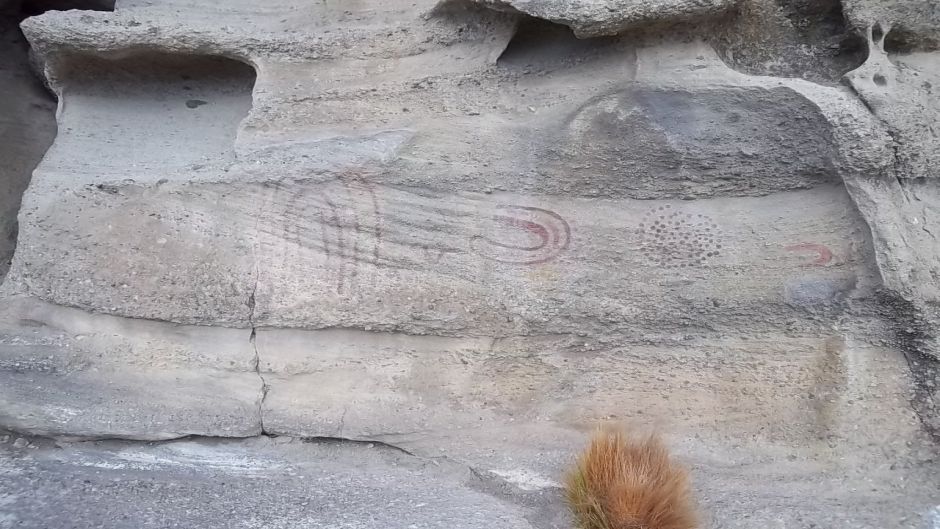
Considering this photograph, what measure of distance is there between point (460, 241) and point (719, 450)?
102 centimetres

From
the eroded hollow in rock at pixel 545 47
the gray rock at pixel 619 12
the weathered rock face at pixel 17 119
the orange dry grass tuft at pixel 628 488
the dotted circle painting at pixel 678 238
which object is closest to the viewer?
the orange dry grass tuft at pixel 628 488

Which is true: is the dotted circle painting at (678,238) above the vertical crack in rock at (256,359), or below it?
above

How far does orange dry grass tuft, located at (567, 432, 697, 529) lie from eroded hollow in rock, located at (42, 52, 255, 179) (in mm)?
1497

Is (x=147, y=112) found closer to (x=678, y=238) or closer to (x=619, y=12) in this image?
(x=619, y=12)

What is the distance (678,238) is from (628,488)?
0.79 m

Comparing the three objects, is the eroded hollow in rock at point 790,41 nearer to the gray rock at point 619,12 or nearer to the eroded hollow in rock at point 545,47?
the gray rock at point 619,12

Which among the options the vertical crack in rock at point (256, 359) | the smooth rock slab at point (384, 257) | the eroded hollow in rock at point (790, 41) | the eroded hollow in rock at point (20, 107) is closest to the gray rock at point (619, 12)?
the eroded hollow in rock at point (790, 41)

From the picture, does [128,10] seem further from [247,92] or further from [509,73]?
[509,73]

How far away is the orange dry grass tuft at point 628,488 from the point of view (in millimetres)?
1635

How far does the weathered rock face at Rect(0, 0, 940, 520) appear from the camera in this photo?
6.49 ft

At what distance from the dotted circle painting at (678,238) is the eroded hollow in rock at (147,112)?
1.38 m

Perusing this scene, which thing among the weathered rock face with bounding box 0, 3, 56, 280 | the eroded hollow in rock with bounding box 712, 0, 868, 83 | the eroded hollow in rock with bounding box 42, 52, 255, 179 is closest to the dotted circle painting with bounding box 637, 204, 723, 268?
the eroded hollow in rock with bounding box 712, 0, 868, 83

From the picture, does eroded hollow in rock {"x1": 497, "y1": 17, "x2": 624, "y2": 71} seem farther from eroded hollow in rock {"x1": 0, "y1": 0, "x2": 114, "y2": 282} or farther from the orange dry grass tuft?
eroded hollow in rock {"x1": 0, "y1": 0, "x2": 114, "y2": 282}

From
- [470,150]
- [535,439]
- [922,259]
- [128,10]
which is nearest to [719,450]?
[535,439]
